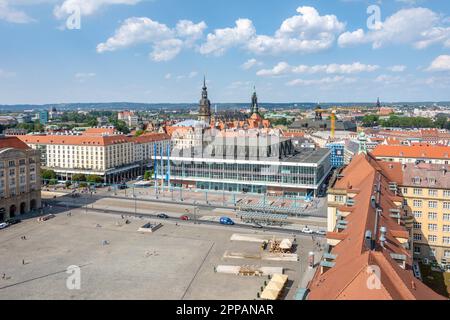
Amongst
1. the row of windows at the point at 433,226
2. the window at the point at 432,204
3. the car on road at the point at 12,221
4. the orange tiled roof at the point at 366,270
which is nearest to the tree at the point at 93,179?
the car on road at the point at 12,221

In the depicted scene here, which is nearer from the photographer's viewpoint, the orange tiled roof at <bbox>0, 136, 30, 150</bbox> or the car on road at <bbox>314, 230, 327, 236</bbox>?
the car on road at <bbox>314, 230, 327, 236</bbox>

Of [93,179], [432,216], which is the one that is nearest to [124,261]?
[432,216]

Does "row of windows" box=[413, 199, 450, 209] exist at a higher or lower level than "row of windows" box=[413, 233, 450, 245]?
higher

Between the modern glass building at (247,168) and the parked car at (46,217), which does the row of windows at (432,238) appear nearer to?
the modern glass building at (247,168)

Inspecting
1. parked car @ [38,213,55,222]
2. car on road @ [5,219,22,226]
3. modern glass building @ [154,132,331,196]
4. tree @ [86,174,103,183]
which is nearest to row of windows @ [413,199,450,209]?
modern glass building @ [154,132,331,196]

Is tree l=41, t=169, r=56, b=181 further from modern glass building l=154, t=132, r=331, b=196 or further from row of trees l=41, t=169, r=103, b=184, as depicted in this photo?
modern glass building l=154, t=132, r=331, b=196

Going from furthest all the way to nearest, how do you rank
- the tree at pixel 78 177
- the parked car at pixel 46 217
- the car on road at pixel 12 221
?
1. the tree at pixel 78 177
2. the parked car at pixel 46 217
3. the car on road at pixel 12 221

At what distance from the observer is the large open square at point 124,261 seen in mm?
53478

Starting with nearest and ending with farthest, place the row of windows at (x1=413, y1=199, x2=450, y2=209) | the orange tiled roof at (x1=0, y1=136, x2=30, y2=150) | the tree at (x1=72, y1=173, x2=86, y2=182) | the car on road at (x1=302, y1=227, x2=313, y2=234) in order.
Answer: the row of windows at (x1=413, y1=199, x2=450, y2=209) < the car on road at (x1=302, y1=227, x2=313, y2=234) < the orange tiled roof at (x1=0, y1=136, x2=30, y2=150) < the tree at (x1=72, y1=173, x2=86, y2=182)

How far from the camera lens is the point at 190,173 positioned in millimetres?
128000

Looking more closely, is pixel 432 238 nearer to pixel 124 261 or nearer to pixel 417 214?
pixel 417 214

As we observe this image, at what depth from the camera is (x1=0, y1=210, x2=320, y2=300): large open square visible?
53478mm

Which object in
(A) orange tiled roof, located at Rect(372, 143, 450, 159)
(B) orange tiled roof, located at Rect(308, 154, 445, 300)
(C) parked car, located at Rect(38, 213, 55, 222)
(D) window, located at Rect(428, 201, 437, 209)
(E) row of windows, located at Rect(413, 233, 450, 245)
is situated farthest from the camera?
Answer: (A) orange tiled roof, located at Rect(372, 143, 450, 159)
